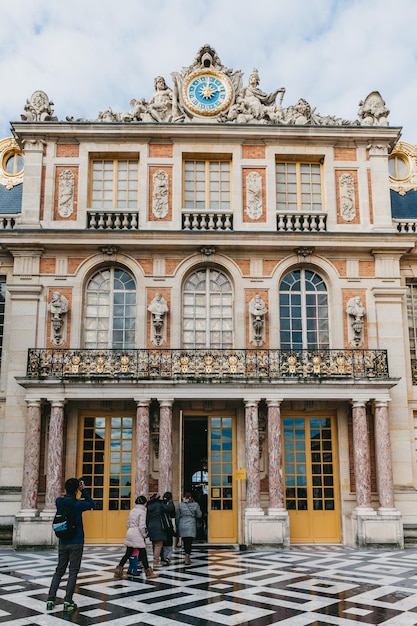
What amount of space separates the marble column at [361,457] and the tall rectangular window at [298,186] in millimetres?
5950

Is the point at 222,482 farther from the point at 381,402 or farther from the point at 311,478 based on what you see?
the point at 381,402

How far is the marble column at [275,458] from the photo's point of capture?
15.3m

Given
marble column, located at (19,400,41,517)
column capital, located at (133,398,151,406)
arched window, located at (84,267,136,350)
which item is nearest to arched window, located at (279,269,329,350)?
column capital, located at (133,398,151,406)

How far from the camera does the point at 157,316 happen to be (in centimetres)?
1672

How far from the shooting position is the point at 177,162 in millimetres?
18109

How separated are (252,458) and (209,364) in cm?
250

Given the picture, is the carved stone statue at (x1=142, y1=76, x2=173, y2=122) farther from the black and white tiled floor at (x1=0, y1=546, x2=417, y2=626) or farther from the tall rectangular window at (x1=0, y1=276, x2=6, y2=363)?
the black and white tiled floor at (x1=0, y1=546, x2=417, y2=626)

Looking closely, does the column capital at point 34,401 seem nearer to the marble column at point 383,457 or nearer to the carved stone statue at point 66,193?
the carved stone statue at point 66,193

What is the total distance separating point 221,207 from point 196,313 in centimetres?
317

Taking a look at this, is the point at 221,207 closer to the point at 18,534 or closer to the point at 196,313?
the point at 196,313

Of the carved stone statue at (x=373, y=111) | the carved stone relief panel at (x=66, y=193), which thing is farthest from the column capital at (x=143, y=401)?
the carved stone statue at (x=373, y=111)

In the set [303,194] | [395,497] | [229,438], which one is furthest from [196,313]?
[395,497]

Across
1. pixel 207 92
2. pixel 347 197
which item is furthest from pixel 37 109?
pixel 347 197

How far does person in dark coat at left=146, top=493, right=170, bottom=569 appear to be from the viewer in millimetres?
12289
